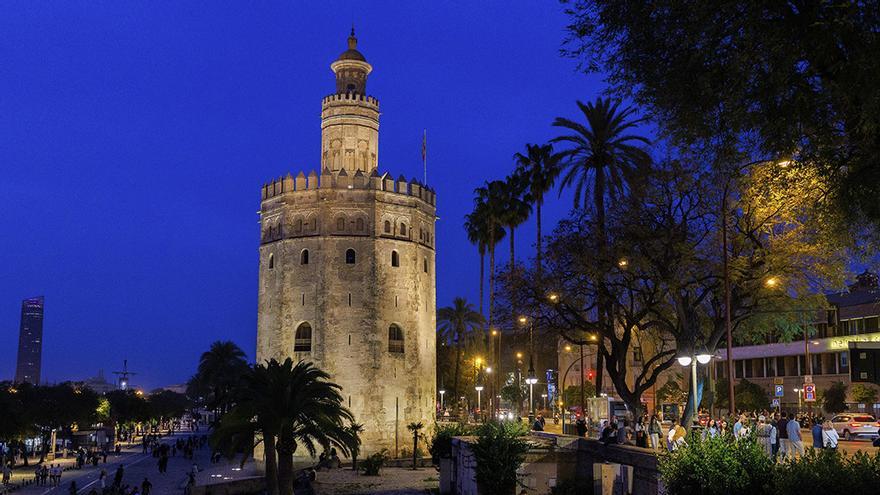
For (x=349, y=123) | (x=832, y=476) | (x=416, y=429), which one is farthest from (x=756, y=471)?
(x=349, y=123)

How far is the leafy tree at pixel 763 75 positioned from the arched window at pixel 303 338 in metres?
39.9

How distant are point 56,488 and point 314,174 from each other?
2351 cm

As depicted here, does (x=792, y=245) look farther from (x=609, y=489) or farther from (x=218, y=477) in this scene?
(x=218, y=477)

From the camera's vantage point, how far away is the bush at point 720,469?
13430 millimetres

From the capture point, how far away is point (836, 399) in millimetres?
50688

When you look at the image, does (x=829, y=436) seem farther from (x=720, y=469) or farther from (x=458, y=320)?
(x=458, y=320)

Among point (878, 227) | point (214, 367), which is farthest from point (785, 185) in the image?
point (214, 367)

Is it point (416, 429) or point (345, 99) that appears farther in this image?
point (345, 99)

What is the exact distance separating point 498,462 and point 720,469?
899 centimetres

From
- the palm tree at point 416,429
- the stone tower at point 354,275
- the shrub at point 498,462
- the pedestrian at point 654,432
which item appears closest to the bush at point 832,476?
the shrub at point 498,462

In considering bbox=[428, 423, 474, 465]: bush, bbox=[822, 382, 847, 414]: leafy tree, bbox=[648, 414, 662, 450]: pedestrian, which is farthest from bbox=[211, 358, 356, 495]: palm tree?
bbox=[822, 382, 847, 414]: leafy tree

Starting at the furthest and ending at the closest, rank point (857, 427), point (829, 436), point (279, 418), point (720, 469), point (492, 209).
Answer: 1. point (492, 209)
2. point (857, 427)
3. point (279, 418)
4. point (829, 436)
5. point (720, 469)

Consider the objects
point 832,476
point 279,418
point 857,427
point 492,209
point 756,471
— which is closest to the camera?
point 832,476

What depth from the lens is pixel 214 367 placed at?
81.0 meters
